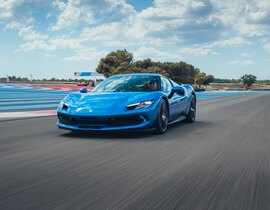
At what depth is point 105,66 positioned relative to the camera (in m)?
89.3

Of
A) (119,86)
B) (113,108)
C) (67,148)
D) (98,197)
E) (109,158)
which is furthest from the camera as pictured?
(119,86)

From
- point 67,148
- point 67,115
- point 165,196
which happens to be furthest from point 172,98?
point 165,196

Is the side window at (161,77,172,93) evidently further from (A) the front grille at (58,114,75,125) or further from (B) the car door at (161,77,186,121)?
(A) the front grille at (58,114,75,125)

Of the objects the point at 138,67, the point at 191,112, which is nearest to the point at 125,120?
the point at 191,112

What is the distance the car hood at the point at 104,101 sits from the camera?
6902mm

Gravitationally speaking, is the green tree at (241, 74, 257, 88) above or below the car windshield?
below

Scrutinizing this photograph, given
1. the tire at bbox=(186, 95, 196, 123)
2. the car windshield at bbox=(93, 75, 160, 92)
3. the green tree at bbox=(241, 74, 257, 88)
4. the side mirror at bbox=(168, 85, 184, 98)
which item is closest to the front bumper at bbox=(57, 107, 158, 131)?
the car windshield at bbox=(93, 75, 160, 92)

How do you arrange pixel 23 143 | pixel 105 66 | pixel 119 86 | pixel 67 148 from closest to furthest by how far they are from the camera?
pixel 67 148, pixel 23 143, pixel 119 86, pixel 105 66

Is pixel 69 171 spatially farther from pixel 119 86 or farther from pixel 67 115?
pixel 119 86

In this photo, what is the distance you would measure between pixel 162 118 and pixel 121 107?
3.43 feet

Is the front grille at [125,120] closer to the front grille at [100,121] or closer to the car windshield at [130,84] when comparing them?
the front grille at [100,121]

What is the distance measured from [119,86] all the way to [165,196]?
501cm

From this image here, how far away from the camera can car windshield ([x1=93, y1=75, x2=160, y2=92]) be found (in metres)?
8.02

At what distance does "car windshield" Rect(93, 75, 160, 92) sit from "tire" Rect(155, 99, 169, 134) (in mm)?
466
